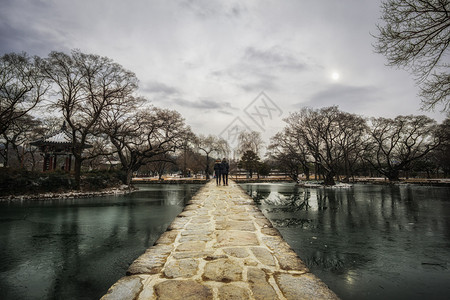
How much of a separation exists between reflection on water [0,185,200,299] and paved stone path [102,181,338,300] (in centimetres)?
136

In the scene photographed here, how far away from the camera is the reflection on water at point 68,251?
3.14 m

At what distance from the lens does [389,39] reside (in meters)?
5.54

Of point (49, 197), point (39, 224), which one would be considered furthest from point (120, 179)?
point (39, 224)

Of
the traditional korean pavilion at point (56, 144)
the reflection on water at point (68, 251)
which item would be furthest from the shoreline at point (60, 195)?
the reflection on water at point (68, 251)

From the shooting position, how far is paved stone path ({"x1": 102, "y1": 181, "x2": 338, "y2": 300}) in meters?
1.72

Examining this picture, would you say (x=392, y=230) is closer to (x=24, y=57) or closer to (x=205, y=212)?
(x=205, y=212)

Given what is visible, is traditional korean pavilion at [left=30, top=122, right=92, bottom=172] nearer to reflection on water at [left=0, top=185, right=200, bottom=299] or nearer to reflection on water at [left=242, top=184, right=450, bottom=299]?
reflection on water at [left=0, top=185, right=200, bottom=299]

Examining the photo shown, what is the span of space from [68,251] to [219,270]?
4116 millimetres

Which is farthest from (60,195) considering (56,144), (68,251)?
(68,251)

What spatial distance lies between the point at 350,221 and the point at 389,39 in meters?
5.44

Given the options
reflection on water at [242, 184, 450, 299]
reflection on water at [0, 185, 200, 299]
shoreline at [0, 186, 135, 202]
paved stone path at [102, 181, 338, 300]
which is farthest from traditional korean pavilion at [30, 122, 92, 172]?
paved stone path at [102, 181, 338, 300]

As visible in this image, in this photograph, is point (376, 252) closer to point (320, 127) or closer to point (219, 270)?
point (219, 270)

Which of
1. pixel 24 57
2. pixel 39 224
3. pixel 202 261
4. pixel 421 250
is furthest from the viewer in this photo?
pixel 24 57

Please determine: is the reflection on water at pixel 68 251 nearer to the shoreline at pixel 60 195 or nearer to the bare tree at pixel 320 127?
the shoreline at pixel 60 195
